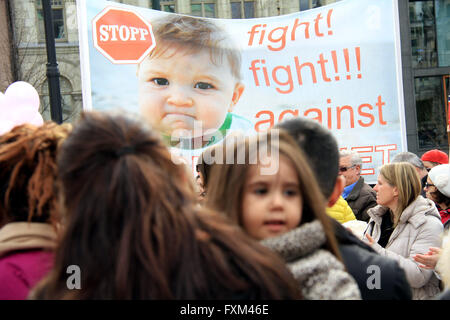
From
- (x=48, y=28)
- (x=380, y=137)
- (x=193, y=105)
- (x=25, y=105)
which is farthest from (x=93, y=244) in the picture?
(x=48, y=28)

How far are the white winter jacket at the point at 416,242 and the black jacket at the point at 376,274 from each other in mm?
1377

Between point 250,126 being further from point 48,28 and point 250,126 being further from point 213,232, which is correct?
point 213,232

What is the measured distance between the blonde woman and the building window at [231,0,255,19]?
17.3m

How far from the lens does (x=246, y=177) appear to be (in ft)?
5.23

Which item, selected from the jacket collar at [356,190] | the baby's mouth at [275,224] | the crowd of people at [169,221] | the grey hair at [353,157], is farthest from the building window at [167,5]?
the baby's mouth at [275,224]

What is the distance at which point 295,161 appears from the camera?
1560 millimetres

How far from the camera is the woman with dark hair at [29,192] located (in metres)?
1.63

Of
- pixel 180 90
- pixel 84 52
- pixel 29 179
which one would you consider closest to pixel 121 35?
pixel 84 52

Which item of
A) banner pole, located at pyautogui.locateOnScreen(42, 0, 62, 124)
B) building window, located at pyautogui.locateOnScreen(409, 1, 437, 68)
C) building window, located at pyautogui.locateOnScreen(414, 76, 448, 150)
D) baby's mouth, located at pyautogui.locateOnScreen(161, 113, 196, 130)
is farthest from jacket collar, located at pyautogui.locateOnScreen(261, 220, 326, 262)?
building window, located at pyautogui.locateOnScreen(409, 1, 437, 68)

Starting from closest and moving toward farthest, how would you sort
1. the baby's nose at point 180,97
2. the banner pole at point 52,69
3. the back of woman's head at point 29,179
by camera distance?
the back of woman's head at point 29,179 < the baby's nose at point 180,97 < the banner pole at point 52,69

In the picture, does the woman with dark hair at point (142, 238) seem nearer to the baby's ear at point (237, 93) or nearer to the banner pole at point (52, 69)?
the baby's ear at point (237, 93)

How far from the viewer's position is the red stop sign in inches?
185

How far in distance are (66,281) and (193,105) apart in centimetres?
355

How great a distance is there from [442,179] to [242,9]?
1758 cm
